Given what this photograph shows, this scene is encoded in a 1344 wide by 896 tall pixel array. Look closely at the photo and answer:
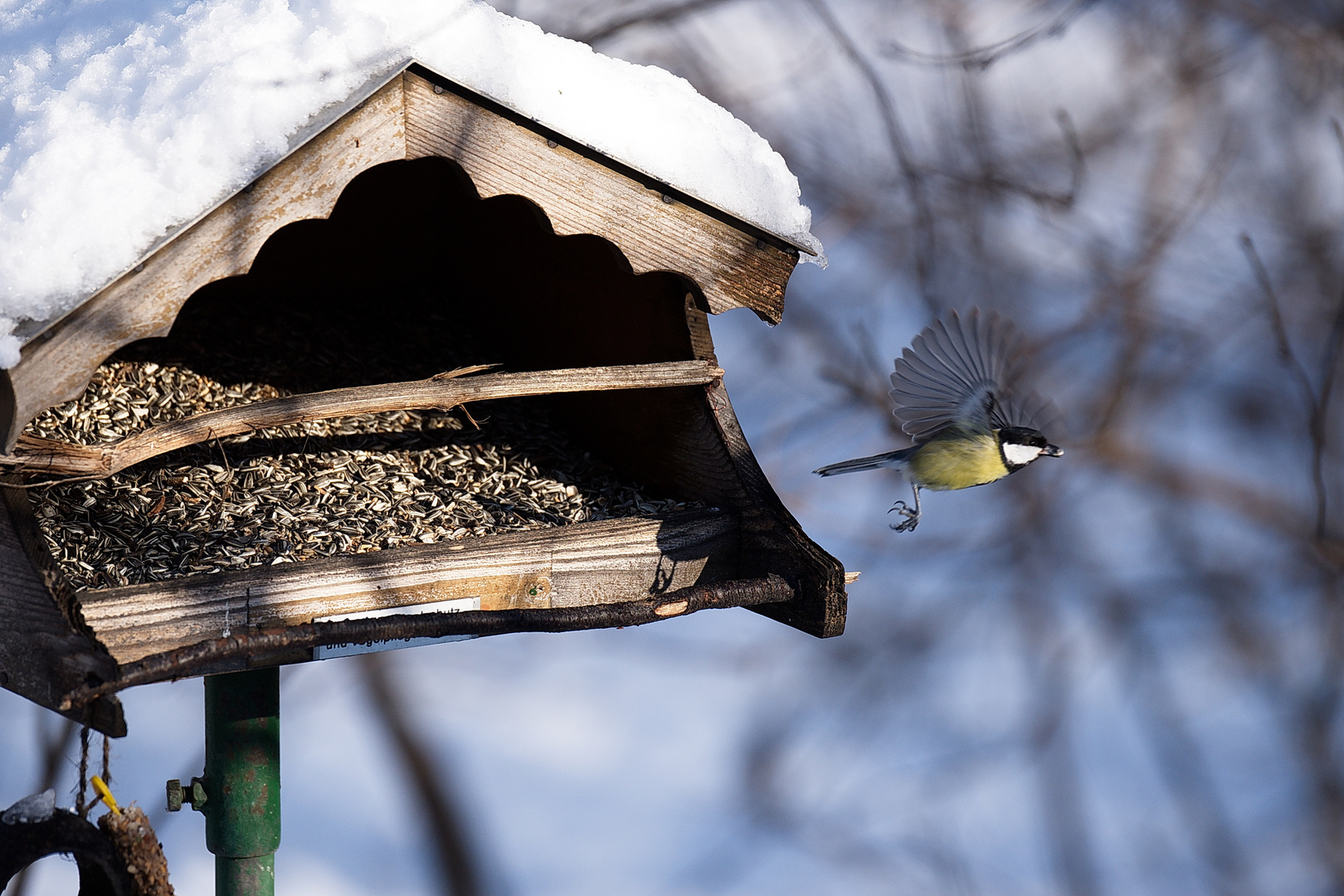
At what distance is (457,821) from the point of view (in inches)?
154

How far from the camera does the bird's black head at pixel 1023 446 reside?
1.71 m

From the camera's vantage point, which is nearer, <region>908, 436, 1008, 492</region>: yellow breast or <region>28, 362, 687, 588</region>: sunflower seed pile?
<region>28, 362, 687, 588</region>: sunflower seed pile

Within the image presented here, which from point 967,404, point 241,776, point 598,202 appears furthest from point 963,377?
point 241,776

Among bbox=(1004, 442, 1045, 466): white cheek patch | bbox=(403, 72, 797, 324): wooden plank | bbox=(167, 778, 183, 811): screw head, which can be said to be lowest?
bbox=(167, 778, 183, 811): screw head

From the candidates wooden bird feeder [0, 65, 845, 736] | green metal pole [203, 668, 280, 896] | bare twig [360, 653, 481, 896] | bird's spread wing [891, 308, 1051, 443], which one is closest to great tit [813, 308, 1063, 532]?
bird's spread wing [891, 308, 1051, 443]

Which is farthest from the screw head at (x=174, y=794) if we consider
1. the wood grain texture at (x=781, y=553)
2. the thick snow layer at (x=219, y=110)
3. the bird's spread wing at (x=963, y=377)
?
the bird's spread wing at (x=963, y=377)

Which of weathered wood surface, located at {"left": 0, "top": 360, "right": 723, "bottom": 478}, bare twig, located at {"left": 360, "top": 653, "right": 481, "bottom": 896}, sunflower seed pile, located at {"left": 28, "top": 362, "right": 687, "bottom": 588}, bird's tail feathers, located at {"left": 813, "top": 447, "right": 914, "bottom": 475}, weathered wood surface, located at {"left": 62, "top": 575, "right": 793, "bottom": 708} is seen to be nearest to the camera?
weathered wood surface, located at {"left": 62, "top": 575, "right": 793, "bottom": 708}

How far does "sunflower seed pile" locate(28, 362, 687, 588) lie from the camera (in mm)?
1540

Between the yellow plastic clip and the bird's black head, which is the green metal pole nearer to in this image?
the yellow plastic clip

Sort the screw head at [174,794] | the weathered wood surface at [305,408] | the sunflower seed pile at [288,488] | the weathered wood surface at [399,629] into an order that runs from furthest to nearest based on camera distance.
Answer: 1. the screw head at [174,794]
2. the sunflower seed pile at [288,488]
3. the weathered wood surface at [305,408]
4. the weathered wood surface at [399,629]

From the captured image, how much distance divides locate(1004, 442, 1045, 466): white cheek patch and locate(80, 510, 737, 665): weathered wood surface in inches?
18.4

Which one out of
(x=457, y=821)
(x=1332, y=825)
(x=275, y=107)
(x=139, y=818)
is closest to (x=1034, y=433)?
(x=275, y=107)

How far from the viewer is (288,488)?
5.75 feet

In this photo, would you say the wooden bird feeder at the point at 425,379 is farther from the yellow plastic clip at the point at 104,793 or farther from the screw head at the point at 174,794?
the screw head at the point at 174,794
